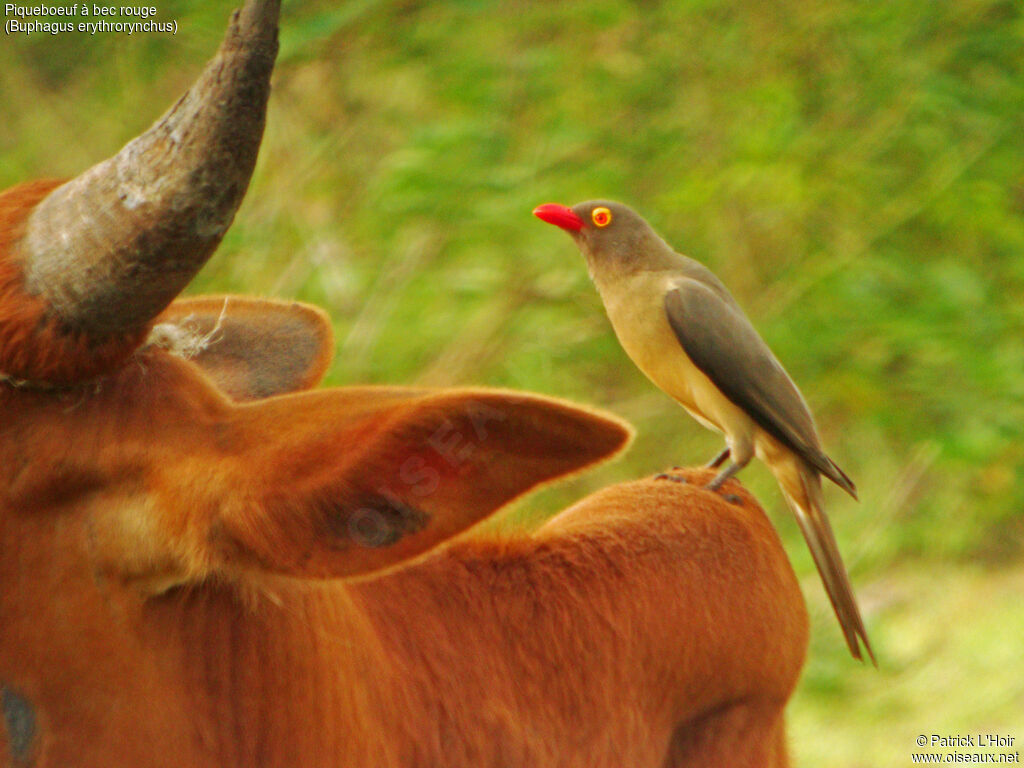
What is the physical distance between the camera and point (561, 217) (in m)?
3.28

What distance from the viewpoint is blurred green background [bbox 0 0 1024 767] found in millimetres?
5863

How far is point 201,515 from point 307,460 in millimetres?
168

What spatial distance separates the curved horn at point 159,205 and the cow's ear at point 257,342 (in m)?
0.67

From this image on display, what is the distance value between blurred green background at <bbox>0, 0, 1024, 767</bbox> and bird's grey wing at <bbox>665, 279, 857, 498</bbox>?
9.00 ft

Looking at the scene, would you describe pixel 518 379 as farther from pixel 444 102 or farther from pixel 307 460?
pixel 307 460

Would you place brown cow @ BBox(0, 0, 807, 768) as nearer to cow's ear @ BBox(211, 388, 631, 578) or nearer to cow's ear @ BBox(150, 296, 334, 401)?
cow's ear @ BBox(211, 388, 631, 578)

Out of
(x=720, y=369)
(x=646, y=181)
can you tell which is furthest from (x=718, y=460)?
(x=646, y=181)

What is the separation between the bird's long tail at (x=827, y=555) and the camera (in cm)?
300

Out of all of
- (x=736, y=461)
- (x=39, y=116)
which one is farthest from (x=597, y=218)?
(x=39, y=116)

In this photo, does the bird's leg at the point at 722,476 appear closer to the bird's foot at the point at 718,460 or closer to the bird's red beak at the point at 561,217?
the bird's foot at the point at 718,460

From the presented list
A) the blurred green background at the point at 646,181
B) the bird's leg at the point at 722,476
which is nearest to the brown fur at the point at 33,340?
the bird's leg at the point at 722,476

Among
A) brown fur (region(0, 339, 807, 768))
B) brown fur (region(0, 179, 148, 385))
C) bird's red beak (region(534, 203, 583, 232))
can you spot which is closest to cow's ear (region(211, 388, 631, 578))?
brown fur (region(0, 339, 807, 768))

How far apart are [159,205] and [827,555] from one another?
1920 millimetres

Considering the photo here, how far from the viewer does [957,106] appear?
5.69 meters
